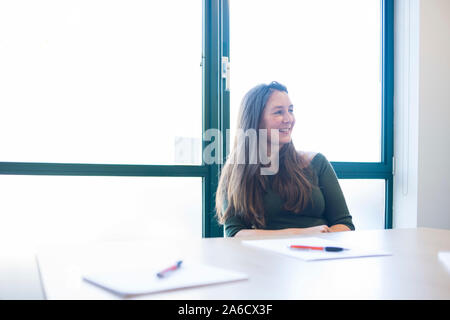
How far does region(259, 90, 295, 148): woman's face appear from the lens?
2.09m

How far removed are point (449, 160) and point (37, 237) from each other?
8.24ft

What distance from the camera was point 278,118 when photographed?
6.88ft

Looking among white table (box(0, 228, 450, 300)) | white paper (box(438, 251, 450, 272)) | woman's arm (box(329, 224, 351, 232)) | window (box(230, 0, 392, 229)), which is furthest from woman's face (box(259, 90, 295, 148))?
white paper (box(438, 251, 450, 272))

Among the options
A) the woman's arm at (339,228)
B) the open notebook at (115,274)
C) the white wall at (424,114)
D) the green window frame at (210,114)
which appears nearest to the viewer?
the open notebook at (115,274)

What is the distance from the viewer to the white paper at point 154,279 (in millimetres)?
717

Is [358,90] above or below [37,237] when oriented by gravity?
above

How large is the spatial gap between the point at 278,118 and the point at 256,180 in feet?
1.09

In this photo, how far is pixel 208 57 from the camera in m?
2.62

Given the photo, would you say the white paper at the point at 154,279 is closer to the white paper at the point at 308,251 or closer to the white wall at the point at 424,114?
the white paper at the point at 308,251

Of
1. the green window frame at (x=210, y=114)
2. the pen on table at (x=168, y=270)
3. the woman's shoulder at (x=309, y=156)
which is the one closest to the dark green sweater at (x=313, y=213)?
the woman's shoulder at (x=309, y=156)

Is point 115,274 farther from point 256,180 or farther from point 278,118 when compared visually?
point 278,118

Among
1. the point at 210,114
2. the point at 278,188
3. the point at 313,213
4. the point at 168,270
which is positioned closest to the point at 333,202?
the point at 313,213
